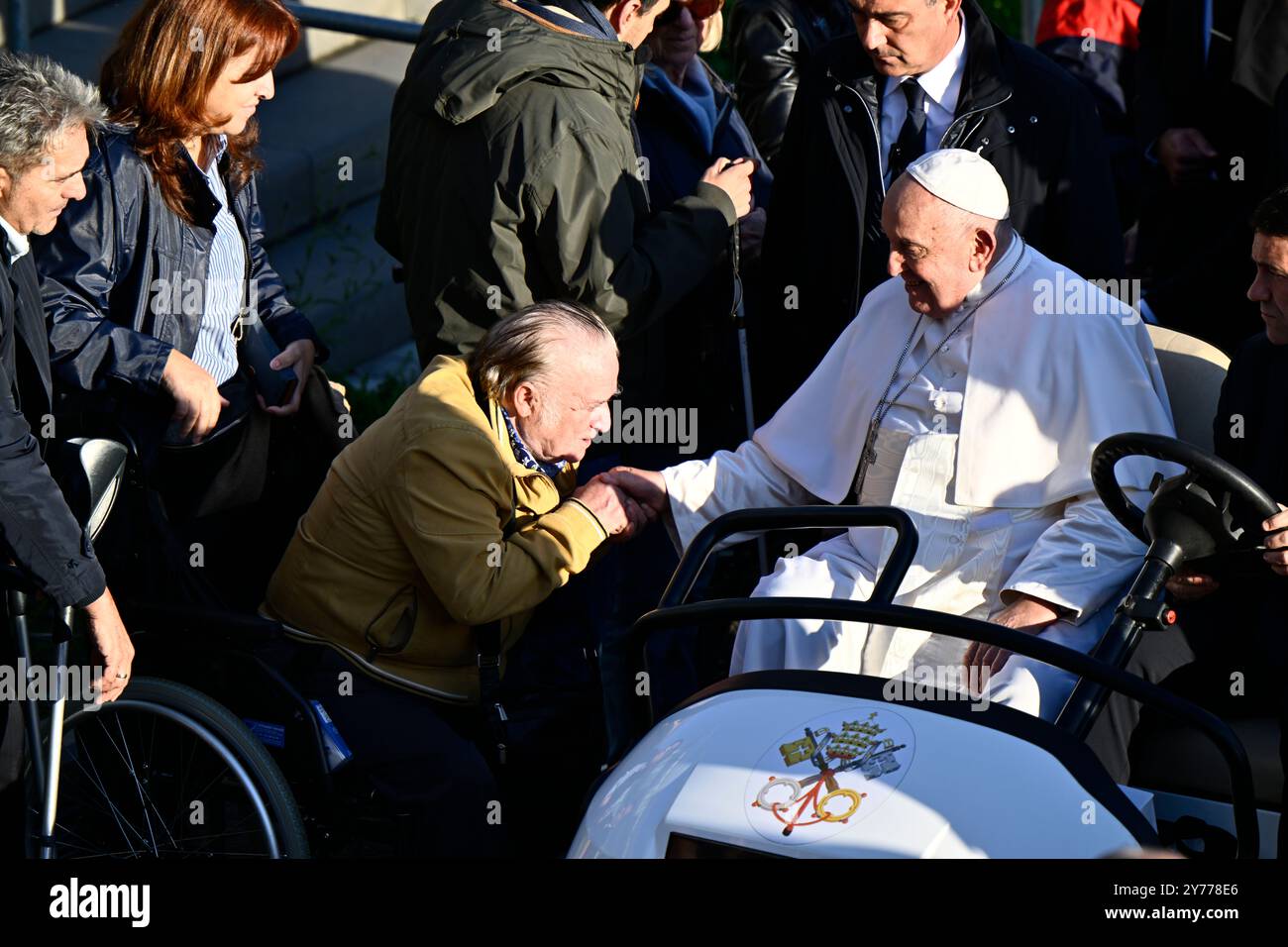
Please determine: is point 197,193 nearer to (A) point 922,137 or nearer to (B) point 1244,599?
(A) point 922,137

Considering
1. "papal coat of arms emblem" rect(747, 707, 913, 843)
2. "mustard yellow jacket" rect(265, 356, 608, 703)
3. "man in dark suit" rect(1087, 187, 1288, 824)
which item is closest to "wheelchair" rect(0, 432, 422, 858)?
"mustard yellow jacket" rect(265, 356, 608, 703)

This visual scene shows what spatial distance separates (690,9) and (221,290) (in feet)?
6.65

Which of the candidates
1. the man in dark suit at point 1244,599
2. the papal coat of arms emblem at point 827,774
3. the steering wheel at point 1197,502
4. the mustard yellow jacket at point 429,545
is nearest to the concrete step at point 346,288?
the mustard yellow jacket at point 429,545

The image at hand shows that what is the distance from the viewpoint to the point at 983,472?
→ 13.8 ft

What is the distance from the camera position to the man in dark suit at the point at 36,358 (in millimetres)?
3414

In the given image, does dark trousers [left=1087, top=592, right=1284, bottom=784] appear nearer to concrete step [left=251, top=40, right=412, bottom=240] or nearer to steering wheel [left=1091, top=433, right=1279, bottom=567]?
steering wheel [left=1091, top=433, right=1279, bottom=567]

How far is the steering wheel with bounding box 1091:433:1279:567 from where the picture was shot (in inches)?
129

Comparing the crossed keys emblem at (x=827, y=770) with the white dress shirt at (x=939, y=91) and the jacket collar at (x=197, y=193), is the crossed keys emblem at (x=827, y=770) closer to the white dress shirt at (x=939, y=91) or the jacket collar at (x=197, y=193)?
the jacket collar at (x=197, y=193)

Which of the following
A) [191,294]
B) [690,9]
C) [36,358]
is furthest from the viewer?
[690,9]

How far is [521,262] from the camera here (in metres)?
4.55

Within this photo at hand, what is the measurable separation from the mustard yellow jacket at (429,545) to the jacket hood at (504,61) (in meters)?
0.80

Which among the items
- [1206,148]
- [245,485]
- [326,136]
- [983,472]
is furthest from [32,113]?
[326,136]

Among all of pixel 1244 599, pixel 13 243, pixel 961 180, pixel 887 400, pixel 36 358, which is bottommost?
pixel 1244 599

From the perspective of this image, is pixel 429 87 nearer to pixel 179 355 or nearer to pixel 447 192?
pixel 447 192
